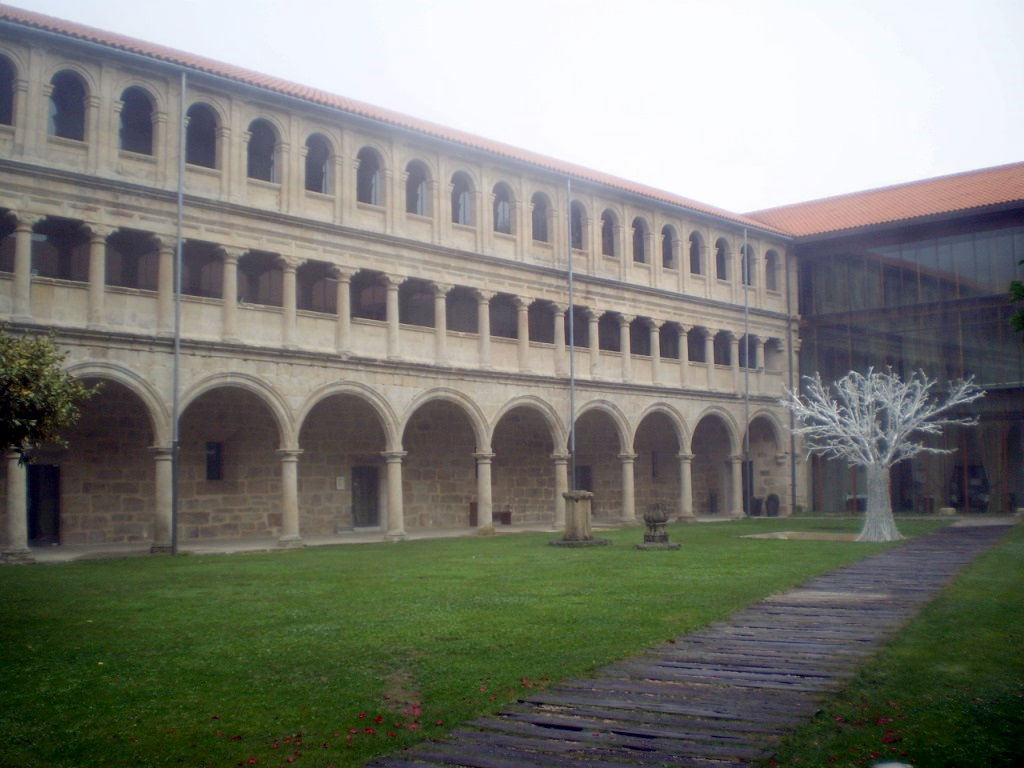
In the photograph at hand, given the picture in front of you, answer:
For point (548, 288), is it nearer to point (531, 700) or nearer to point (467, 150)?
point (467, 150)

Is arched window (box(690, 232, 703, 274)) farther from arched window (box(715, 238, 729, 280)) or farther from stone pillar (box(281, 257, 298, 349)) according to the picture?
stone pillar (box(281, 257, 298, 349))

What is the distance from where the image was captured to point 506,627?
954 centimetres

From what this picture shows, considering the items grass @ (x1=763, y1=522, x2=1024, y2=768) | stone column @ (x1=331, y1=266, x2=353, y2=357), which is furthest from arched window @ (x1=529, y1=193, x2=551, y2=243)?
grass @ (x1=763, y1=522, x2=1024, y2=768)

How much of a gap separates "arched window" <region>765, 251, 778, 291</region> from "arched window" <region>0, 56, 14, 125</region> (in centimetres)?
2496

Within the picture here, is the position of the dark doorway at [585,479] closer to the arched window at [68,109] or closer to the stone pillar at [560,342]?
the stone pillar at [560,342]

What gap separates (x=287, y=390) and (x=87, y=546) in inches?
210

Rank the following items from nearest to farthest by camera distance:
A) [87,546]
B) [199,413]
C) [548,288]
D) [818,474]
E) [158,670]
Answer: [158,670] → [87,546] → [199,413] → [548,288] → [818,474]

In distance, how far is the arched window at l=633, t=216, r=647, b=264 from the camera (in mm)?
30844

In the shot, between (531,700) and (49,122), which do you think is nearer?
(531,700)

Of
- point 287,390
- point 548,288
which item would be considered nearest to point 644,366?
point 548,288

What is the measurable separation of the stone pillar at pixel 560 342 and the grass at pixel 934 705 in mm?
18423

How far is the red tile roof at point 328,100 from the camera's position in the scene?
19.8 m

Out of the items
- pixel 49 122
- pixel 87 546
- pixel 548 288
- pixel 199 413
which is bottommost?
pixel 87 546

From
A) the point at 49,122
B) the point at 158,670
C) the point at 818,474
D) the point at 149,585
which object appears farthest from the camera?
the point at 818,474
